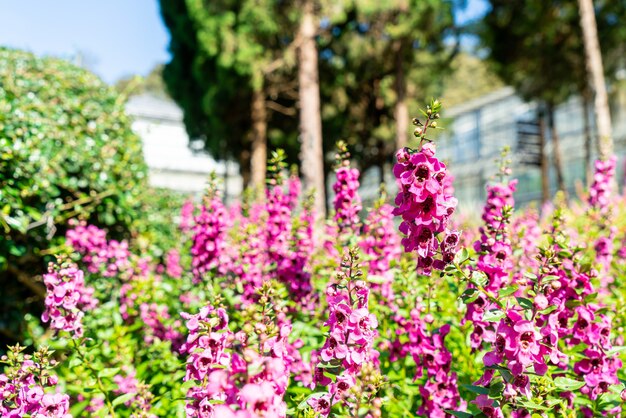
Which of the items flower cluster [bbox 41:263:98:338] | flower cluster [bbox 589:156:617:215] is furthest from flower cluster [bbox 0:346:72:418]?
flower cluster [bbox 589:156:617:215]

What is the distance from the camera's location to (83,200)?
4.26 metres

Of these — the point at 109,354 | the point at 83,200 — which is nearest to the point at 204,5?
the point at 83,200

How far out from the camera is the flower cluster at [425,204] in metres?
1.63

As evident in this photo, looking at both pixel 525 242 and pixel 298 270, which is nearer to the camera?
pixel 298 270

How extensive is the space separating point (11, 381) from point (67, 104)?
130 inches

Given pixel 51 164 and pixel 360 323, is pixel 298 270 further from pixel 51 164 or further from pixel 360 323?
pixel 51 164

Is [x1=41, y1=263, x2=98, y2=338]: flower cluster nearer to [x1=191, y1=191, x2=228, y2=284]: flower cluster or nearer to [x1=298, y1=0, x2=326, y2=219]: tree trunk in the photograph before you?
[x1=191, y1=191, x2=228, y2=284]: flower cluster

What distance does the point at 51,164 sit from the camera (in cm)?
401

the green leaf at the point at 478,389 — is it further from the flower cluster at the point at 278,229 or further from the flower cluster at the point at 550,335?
the flower cluster at the point at 278,229

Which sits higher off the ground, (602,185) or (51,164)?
(51,164)

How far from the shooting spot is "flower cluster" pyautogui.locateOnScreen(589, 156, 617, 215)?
358cm

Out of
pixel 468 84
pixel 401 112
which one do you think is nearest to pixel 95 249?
pixel 401 112

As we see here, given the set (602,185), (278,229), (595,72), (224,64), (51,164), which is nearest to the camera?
(278,229)

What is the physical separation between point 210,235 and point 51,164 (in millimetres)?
1743
